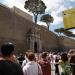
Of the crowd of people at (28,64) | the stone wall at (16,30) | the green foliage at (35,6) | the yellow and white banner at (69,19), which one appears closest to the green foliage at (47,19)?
the green foliage at (35,6)

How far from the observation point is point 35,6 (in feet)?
209

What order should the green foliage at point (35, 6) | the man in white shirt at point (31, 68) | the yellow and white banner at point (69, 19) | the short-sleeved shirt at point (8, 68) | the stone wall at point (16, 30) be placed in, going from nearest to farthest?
the short-sleeved shirt at point (8, 68) → the yellow and white banner at point (69, 19) → the man in white shirt at point (31, 68) → the stone wall at point (16, 30) → the green foliage at point (35, 6)

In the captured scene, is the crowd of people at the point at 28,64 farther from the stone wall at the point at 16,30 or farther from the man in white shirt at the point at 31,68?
the stone wall at the point at 16,30

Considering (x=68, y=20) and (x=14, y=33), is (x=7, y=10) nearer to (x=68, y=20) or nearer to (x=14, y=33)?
(x=14, y=33)

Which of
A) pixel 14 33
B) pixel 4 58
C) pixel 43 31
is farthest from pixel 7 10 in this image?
pixel 4 58

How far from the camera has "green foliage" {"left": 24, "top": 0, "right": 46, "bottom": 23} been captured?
206 ft

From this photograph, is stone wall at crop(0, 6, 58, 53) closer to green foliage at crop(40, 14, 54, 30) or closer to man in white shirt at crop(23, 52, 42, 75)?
green foliage at crop(40, 14, 54, 30)

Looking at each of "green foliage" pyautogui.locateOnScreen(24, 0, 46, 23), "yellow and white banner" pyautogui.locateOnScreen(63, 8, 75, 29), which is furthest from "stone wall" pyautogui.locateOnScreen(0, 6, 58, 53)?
"yellow and white banner" pyautogui.locateOnScreen(63, 8, 75, 29)

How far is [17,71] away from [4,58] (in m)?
0.22

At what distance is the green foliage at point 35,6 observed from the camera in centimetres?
6281

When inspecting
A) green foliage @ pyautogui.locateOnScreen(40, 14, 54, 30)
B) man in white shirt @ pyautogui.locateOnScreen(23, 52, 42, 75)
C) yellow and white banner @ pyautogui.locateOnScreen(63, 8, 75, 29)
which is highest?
green foliage @ pyautogui.locateOnScreen(40, 14, 54, 30)

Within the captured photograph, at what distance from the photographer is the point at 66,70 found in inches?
283

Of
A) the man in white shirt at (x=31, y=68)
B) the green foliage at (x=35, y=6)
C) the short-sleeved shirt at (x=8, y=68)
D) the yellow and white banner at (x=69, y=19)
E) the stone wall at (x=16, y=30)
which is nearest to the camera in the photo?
the short-sleeved shirt at (x=8, y=68)

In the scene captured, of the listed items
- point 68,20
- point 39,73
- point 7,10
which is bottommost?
point 39,73
